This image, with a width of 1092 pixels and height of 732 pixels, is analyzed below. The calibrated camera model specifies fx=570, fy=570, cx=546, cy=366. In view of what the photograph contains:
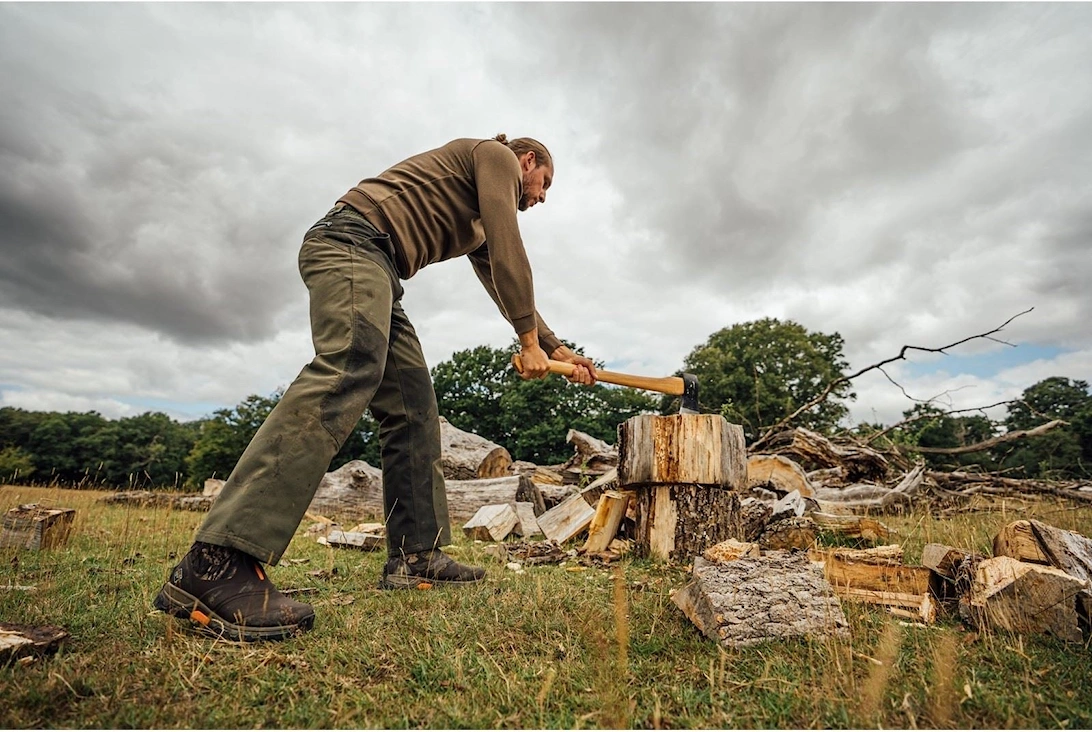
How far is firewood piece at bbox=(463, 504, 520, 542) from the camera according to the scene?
209 inches

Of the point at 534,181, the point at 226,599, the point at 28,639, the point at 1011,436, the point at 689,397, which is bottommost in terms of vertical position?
the point at 28,639

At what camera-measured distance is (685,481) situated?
12.6 feet

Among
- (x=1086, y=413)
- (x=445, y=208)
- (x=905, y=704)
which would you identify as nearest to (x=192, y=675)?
(x=905, y=704)

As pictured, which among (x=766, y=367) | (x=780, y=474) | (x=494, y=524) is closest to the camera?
(x=494, y=524)

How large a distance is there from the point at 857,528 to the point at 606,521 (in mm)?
1868

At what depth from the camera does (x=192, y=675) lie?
5.05 feet

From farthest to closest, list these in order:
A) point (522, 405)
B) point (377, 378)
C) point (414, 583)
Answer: point (522, 405) → point (414, 583) → point (377, 378)

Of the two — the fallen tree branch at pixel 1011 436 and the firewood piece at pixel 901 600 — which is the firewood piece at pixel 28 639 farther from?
the fallen tree branch at pixel 1011 436

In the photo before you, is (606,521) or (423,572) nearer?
(423,572)

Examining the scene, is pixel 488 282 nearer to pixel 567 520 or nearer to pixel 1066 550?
pixel 567 520

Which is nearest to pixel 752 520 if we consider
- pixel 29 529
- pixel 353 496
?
pixel 29 529

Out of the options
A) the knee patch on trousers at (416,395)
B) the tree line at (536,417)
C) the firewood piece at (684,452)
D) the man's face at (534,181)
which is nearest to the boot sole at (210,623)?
the knee patch on trousers at (416,395)

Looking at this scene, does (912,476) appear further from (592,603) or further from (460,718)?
(460,718)

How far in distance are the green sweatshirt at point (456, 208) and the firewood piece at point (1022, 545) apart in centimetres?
240
